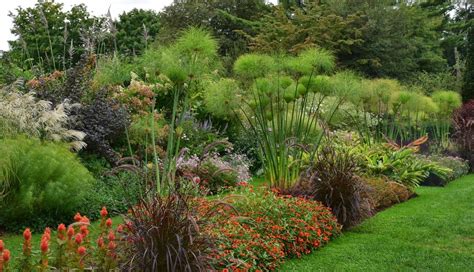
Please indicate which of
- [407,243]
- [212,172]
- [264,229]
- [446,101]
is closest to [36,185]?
[264,229]

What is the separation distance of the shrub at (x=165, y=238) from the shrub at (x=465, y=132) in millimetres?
13243

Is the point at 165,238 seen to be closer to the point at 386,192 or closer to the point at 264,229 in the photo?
the point at 264,229

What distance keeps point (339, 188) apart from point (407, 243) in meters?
1.11

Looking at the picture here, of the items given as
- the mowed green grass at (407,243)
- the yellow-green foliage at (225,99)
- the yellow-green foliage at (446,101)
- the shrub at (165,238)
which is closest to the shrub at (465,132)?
the yellow-green foliage at (446,101)

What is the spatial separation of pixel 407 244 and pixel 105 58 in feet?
32.6

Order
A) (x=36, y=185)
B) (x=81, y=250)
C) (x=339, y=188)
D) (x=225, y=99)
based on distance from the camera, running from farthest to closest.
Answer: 1. (x=225, y=99)
2. (x=339, y=188)
3. (x=36, y=185)
4. (x=81, y=250)

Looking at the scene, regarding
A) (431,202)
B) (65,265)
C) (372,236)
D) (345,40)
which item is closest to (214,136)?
(431,202)

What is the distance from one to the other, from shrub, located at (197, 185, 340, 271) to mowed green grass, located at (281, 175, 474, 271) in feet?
0.61

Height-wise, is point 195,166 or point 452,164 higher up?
point 195,166

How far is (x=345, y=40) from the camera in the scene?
2580cm

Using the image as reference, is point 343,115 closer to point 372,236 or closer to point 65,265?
point 372,236

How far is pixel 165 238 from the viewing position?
4.25 meters

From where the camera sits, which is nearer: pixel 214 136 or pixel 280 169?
pixel 280 169

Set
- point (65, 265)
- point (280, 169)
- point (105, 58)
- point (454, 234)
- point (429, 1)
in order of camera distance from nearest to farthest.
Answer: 1. point (65, 265)
2. point (454, 234)
3. point (280, 169)
4. point (105, 58)
5. point (429, 1)
